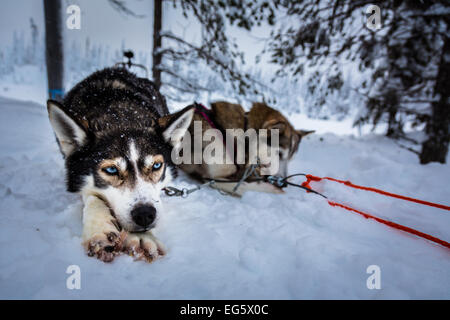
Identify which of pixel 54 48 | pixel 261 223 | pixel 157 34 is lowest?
pixel 261 223

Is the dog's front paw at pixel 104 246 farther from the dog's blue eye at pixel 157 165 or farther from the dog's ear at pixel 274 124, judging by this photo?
the dog's ear at pixel 274 124

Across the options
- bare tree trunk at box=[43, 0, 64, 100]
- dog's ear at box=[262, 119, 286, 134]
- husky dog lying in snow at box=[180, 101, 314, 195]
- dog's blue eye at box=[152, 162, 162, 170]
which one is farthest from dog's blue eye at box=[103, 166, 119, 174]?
bare tree trunk at box=[43, 0, 64, 100]

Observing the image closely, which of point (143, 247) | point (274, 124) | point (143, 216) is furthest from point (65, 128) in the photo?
Answer: point (274, 124)

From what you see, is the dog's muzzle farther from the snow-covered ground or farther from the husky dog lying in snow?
the husky dog lying in snow

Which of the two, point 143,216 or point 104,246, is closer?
point 104,246

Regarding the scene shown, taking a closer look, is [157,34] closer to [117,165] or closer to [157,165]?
[157,165]

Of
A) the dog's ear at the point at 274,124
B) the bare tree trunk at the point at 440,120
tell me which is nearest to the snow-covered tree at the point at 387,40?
the bare tree trunk at the point at 440,120

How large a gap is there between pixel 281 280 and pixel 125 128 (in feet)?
5.37

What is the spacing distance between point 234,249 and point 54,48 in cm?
647

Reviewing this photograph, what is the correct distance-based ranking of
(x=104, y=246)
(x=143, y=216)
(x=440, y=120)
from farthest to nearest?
(x=440, y=120) → (x=143, y=216) → (x=104, y=246)

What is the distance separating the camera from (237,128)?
10.7ft

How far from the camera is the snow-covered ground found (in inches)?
42.4

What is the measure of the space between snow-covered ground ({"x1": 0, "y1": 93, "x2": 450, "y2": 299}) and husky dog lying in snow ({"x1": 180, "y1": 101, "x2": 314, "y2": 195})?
50cm
